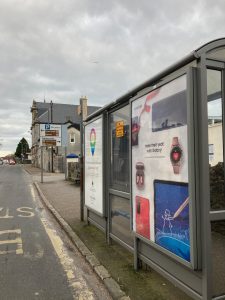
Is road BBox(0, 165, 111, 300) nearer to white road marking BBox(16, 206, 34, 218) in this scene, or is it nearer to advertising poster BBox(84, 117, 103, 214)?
advertising poster BBox(84, 117, 103, 214)

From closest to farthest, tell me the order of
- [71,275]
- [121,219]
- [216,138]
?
[216,138], [71,275], [121,219]

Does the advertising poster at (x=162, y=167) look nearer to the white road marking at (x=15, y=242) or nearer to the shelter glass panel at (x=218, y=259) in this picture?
the shelter glass panel at (x=218, y=259)

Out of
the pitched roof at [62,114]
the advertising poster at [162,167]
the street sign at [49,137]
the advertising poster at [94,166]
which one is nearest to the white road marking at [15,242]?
the advertising poster at [94,166]

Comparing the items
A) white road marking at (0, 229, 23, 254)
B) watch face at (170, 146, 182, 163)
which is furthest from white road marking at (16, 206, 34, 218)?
watch face at (170, 146, 182, 163)

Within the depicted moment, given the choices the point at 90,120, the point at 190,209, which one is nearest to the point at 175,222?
the point at 190,209

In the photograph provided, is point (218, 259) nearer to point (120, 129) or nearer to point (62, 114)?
point (120, 129)

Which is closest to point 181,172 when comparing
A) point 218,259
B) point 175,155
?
point 175,155

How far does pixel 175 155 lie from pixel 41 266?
10.1ft

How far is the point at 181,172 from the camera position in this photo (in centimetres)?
353

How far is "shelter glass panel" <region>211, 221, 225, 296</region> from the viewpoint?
3.71m

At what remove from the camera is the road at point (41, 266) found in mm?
4422

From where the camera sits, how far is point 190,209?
10.9ft

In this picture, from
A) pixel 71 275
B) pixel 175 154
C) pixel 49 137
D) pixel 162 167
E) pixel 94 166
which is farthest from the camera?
pixel 49 137

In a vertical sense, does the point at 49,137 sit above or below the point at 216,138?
above
